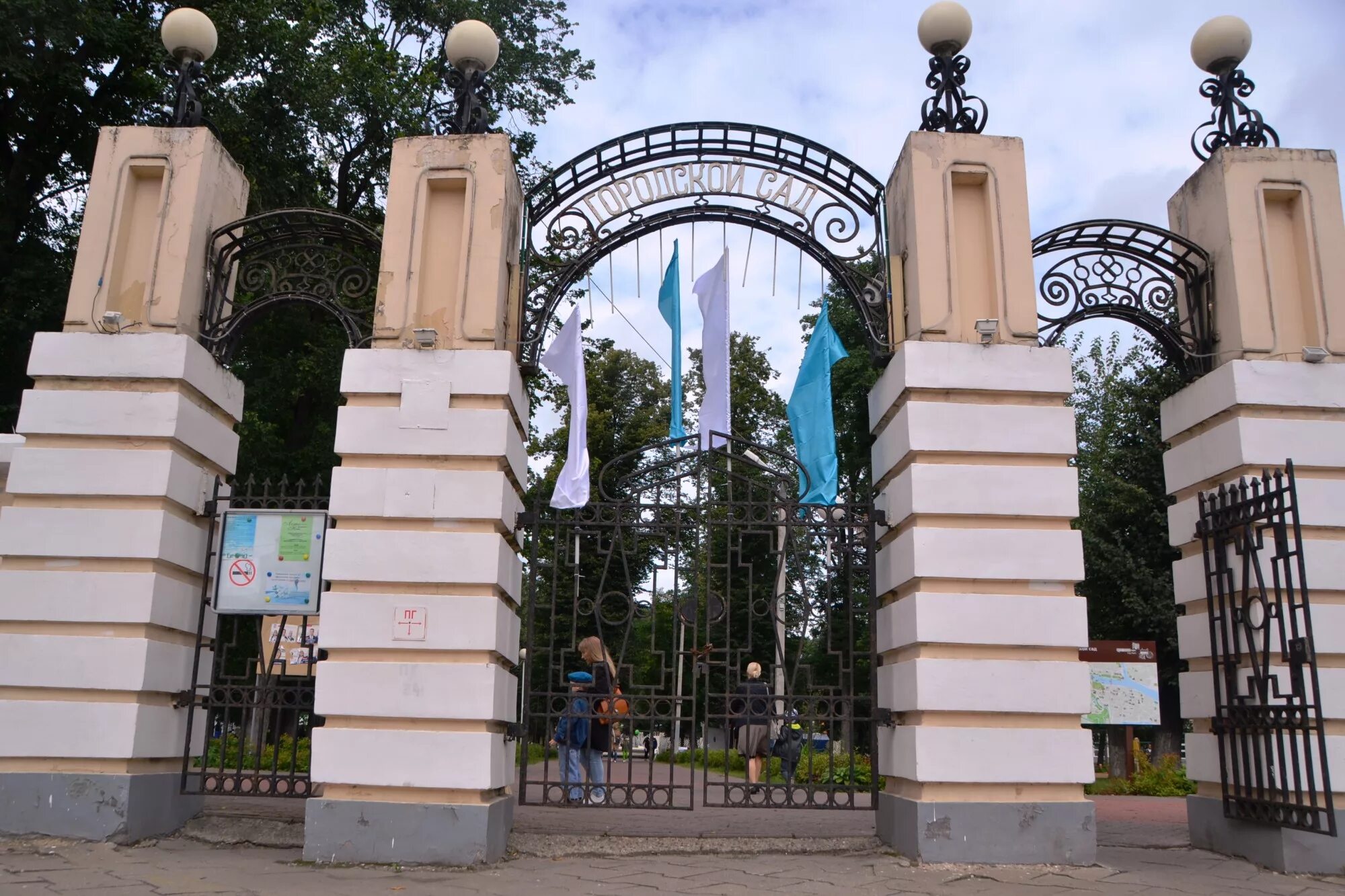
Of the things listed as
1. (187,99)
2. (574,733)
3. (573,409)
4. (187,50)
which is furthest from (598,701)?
(187,50)

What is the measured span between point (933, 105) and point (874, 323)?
2.06m

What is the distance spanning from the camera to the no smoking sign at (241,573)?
9.12m

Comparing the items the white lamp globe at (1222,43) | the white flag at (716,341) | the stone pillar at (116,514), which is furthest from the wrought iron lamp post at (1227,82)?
the stone pillar at (116,514)

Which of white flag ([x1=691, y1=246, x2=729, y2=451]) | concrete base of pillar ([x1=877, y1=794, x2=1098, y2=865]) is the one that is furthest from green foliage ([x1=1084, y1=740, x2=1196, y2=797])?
white flag ([x1=691, y1=246, x2=729, y2=451])

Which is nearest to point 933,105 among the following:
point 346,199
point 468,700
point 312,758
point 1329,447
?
point 1329,447

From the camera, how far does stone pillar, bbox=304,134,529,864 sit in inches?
312

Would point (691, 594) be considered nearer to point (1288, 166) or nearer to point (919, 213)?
point (919, 213)

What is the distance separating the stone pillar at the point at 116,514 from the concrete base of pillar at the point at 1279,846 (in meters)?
8.54

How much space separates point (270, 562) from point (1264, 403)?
8273 millimetres

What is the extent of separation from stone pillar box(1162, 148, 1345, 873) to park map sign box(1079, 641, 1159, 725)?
861cm

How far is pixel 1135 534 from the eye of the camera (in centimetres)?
2303

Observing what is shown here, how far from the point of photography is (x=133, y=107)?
19266mm

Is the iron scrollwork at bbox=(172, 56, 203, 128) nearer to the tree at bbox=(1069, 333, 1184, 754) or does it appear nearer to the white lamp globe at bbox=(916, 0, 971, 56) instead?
the white lamp globe at bbox=(916, 0, 971, 56)

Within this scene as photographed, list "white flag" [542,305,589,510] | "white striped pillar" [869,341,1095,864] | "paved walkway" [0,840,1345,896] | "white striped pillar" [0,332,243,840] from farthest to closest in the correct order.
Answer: "white flag" [542,305,589,510], "white striped pillar" [0,332,243,840], "white striped pillar" [869,341,1095,864], "paved walkway" [0,840,1345,896]
